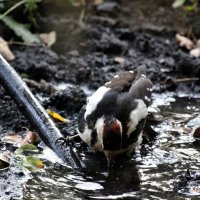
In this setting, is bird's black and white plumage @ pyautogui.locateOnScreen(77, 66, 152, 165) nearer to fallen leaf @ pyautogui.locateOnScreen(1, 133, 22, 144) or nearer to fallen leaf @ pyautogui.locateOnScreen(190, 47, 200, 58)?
fallen leaf @ pyautogui.locateOnScreen(1, 133, 22, 144)

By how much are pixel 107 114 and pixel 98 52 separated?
8.75 ft

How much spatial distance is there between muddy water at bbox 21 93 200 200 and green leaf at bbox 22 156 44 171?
7 centimetres

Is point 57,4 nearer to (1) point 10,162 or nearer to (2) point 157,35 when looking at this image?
(2) point 157,35

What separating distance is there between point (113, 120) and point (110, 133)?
135 mm

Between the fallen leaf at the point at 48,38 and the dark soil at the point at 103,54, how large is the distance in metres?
0.11

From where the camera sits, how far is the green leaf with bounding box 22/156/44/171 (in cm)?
478

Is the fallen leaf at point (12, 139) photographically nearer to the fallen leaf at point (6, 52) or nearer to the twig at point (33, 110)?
the twig at point (33, 110)

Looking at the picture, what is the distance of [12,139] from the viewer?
209 inches

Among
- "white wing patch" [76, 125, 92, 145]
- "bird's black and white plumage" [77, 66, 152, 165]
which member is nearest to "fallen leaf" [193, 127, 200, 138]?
"bird's black and white plumage" [77, 66, 152, 165]

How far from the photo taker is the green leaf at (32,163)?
15.7 feet

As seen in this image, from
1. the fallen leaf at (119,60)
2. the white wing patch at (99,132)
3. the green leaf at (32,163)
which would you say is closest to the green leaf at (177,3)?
the fallen leaf at (119,60)

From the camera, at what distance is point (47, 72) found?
6777 millimetres

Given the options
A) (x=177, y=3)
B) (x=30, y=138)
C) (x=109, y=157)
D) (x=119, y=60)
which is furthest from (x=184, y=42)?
(x=109, y=157)

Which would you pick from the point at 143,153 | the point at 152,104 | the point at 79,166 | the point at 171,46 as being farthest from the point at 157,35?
the point at 79,166
